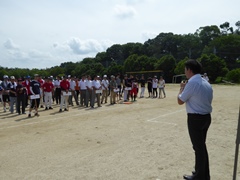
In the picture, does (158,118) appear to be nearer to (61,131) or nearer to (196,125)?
(61,131)

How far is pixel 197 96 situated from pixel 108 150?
3.17m

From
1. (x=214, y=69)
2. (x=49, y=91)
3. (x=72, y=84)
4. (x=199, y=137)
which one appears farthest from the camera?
(x=214, y=69)

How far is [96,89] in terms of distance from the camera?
15.6 metres

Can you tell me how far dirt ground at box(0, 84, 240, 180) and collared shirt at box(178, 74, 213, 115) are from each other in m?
1.47

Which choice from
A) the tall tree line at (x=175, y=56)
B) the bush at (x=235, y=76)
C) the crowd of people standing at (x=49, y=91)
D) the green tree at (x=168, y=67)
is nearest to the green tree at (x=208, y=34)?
the tall tree line at (x=175, y=56)

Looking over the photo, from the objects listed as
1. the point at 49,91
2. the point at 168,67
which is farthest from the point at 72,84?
the point at 168,67

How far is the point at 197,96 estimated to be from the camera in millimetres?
3945

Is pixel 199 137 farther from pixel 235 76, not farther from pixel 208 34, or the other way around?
pixel 208 34

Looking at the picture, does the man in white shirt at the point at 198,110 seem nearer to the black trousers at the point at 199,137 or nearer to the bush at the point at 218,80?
the black trousers at the point at 199,137

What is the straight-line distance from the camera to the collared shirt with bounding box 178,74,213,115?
3930mm

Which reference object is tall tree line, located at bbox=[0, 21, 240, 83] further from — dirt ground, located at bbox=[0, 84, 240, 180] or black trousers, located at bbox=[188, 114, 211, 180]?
black trousers, located at bbox=[188, 114, 211, 180]

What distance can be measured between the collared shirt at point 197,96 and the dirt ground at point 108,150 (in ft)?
4.84

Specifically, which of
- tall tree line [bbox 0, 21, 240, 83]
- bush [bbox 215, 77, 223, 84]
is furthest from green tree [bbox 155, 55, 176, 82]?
bush [bbox 215, 77, 223, 84]

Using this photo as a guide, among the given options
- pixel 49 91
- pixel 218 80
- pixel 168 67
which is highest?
pixel 168 67
